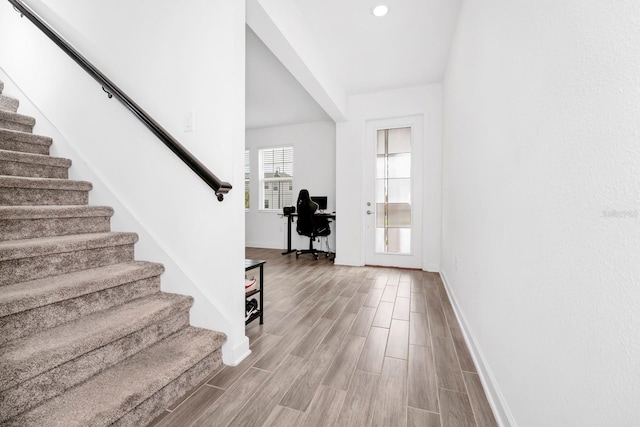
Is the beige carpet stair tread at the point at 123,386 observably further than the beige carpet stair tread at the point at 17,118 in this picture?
No

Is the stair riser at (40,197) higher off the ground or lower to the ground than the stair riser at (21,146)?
lower

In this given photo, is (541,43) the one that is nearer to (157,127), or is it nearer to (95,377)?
(157,127)

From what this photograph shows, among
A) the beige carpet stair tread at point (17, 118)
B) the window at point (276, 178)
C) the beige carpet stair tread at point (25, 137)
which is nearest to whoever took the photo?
the beige carpet stair tread at point (25, 137)

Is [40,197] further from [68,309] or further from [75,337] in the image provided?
[75,337]

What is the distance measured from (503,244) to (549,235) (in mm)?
443

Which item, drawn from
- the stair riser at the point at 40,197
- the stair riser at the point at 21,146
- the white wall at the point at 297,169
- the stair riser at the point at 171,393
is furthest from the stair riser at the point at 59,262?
the white wall at the point at 297,169

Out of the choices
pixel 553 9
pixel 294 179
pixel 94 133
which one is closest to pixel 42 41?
pixel 94 133

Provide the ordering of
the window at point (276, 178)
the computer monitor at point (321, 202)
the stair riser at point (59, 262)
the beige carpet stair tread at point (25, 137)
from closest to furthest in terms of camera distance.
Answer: the stair riser at point (59, 262), the beige carpet stair tread at point (25, 137), the computer monitor at point (321, 202), the window at point (276, 178)

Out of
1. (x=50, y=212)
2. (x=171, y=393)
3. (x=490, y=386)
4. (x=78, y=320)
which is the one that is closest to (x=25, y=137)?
(x=50, y=212)

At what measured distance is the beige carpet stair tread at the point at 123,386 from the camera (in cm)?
99

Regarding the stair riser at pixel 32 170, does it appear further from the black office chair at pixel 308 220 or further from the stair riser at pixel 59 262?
the black office chair at pixel 308 220

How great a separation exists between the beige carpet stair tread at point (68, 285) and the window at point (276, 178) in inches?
180

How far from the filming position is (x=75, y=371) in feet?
3.76

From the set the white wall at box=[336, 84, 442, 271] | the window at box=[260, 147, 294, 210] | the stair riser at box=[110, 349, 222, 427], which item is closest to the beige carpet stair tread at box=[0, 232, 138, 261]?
the stair riser at box=[110, 349, 222, 427]
